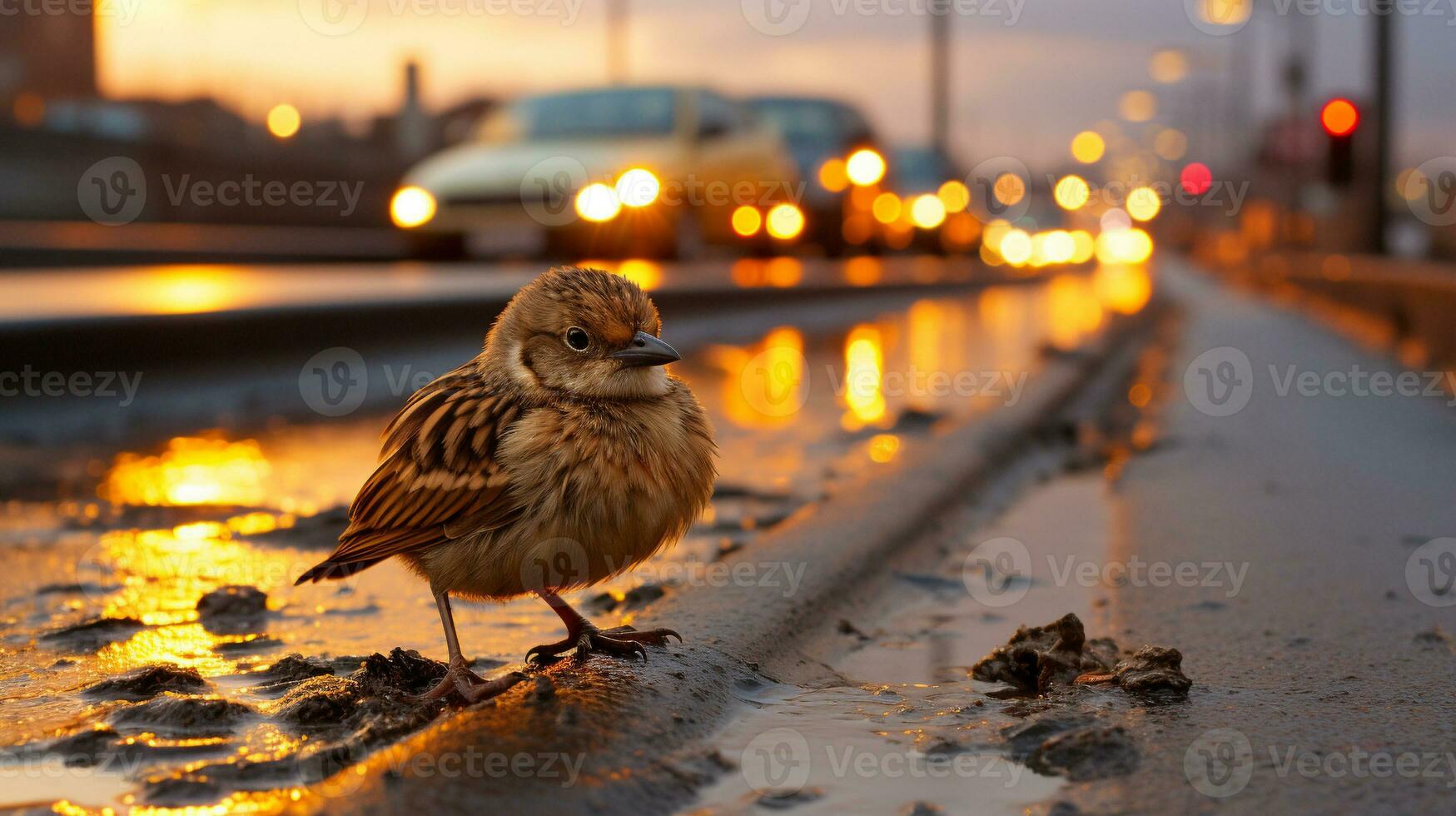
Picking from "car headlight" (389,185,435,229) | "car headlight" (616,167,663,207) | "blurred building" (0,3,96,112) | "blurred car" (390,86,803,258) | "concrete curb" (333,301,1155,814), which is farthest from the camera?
"blurred building" (0,3,96,112)

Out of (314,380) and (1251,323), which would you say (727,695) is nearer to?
(314,380)

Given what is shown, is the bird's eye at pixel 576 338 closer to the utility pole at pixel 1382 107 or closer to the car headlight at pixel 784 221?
the car headlight at pixel 784 221

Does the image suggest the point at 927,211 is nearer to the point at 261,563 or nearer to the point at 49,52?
the point at 261,563

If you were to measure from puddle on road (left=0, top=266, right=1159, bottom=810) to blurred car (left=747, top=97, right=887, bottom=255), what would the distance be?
13260 mm

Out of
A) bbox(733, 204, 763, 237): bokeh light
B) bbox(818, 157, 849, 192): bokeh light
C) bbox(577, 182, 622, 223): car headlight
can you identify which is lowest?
bbox(733, 204, 763, 237): bokeh light

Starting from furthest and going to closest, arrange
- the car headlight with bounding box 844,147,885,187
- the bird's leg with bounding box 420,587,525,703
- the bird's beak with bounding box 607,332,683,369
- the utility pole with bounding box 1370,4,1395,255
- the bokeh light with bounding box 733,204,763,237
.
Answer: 1. the car headlight with bounding box 844,147,885,187
2. the utility pole with bounding box 1370,4,1395,255
3. the bokeh light with bounding box 733,204,763,237
4. the bird's beak with bounding box 607,332,683,369
5. the bird's leg with bounding box 420,587,525,703

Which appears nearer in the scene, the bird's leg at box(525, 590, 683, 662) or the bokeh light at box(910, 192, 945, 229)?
the bird's leg at box(525, 590, 683, 662)

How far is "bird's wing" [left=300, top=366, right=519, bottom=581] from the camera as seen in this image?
281 centimetres

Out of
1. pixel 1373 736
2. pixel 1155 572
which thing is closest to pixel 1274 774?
pixel 1373 736

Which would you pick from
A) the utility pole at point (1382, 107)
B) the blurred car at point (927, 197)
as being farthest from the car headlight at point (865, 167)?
the utility pole at point (1382, 107)

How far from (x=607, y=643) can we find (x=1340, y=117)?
968 inches

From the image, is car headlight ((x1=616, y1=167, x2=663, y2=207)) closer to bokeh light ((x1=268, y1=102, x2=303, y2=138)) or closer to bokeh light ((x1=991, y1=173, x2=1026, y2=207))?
bokeh light ((x1=991, y1=173, x2=1026, y2=207))

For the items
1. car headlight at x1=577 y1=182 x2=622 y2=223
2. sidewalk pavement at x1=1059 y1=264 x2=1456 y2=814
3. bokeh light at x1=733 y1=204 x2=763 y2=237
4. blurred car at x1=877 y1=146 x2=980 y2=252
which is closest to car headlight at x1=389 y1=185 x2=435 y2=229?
car headlight at x1=577 y1=182 x2=622 y2=223

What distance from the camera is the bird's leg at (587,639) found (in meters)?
3.01
